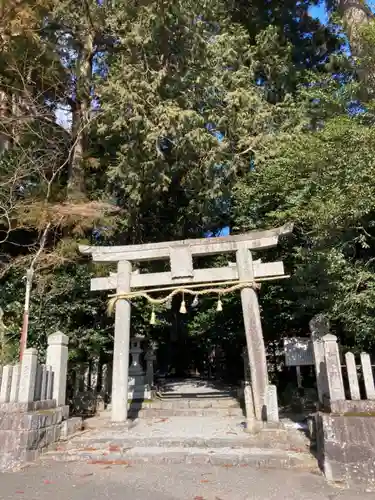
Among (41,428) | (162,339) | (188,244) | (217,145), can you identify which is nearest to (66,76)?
(217,145)

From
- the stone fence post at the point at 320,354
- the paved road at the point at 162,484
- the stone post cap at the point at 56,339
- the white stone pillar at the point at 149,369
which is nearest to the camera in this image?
the paved road at the point at 162,484

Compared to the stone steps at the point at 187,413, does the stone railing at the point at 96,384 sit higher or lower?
higher

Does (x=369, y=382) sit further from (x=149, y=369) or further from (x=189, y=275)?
(x=149, y=369)

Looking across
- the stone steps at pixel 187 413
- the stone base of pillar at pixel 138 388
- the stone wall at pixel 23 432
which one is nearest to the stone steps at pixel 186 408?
the stone steps at pixel 187 413

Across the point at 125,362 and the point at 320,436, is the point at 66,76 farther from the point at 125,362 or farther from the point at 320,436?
the point at 320,436

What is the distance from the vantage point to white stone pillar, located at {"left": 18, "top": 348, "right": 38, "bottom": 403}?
17.8 feet

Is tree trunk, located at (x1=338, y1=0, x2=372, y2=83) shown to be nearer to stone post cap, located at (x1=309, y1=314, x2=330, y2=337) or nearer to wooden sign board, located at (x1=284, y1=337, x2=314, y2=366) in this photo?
stone post cap, located at (x1=309, y1=314, x2=330, y2=337)

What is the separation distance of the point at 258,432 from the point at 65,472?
3010 mm

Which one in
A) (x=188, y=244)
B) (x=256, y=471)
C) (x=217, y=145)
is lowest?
(x=256, y=471)

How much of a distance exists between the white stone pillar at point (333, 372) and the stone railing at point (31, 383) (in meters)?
4.13

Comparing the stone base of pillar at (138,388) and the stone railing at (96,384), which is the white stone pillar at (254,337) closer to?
the stone railing at (96,384)

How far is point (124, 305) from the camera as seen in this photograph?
25.9ft

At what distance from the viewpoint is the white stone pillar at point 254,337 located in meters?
6.93

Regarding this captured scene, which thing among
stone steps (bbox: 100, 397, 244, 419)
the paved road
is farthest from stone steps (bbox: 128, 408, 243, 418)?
the paved road
